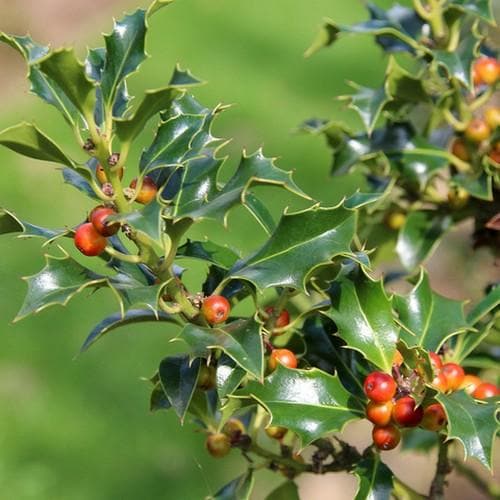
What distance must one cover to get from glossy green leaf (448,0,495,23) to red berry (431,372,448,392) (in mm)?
631

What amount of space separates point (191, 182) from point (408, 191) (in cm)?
63

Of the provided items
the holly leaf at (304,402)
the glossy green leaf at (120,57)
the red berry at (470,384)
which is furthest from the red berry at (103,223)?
the red berry at (470,384)

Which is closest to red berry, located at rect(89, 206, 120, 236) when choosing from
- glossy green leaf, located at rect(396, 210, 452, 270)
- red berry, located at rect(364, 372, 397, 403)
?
red berry, located at rect(364, 372, 397, 403)

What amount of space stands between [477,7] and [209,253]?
2.17 feet

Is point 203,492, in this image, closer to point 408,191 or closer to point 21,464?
point 21,464

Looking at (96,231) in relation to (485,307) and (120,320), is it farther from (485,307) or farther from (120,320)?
(485,307)

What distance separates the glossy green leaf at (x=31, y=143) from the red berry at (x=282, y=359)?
1.05ft

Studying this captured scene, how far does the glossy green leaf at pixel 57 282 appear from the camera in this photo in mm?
1001

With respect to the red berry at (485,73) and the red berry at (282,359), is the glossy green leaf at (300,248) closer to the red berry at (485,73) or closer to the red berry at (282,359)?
the red berry at (282,359)

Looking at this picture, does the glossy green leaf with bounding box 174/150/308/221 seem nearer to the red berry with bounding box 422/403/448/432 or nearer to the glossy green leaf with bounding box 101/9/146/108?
the glossy green leaf with bounding box 101/9/146/108

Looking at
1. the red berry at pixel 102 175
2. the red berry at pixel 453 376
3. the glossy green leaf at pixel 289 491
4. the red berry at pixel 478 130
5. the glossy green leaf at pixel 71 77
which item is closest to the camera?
the glossy green leaf at pixel 71 77

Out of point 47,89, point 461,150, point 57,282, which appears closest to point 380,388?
point 57,282

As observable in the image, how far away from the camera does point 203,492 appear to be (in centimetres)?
302

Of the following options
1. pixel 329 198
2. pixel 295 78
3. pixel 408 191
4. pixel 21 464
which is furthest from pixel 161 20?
pixel 408 191
